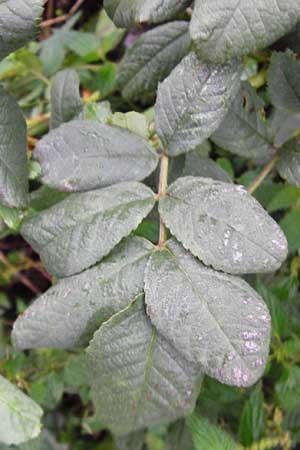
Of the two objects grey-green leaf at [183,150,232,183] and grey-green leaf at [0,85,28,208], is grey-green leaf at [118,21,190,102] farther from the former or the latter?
grey-green leaf at [0,85,28,208]

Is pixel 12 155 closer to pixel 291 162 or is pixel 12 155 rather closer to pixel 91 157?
pixel 91 157

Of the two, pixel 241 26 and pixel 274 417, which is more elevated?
pixel 241 26

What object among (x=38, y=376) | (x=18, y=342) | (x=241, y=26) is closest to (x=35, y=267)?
(x=38, y=376)

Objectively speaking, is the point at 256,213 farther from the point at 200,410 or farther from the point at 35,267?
the point at 35,267

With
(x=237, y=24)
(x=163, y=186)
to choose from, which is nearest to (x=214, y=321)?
(x=163, y=186)

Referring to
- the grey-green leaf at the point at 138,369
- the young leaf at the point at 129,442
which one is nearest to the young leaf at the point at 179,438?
the young leaf at the point at 129,442

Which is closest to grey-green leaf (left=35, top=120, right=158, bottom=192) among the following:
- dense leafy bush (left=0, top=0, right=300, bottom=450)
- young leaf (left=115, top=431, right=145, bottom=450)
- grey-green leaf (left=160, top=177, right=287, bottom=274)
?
dense leafy bush (left=0, top=0, right=300, bottom=450)
